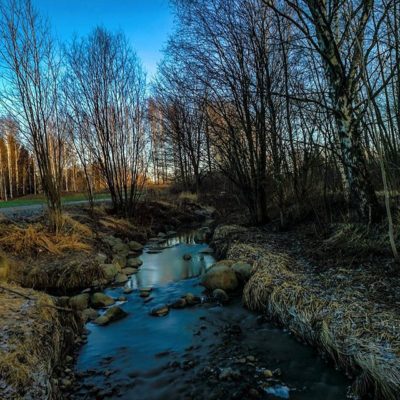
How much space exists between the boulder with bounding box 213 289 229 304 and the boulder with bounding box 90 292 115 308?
173 centimetres

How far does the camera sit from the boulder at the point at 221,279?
590 cm

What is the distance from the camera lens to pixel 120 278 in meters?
6.94

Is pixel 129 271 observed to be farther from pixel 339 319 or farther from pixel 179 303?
pixel 339 319

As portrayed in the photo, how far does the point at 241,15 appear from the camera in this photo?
8203 mm

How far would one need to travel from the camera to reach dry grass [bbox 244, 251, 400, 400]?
2916mm

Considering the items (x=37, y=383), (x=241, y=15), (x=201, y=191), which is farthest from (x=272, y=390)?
(x=201, y=191)

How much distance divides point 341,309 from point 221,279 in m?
2.48

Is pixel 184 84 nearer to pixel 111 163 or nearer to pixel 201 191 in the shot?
pixel 111 163

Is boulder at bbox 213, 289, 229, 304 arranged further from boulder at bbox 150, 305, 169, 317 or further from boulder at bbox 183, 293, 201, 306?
boulder at bbox 150, 305, 169, 317

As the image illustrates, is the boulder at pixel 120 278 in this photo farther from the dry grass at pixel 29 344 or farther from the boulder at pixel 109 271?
the dry grass at pixel 29 344

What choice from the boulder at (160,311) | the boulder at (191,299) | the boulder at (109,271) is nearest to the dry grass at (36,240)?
the boulder at (109,271)

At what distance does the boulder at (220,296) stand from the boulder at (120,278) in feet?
6.99

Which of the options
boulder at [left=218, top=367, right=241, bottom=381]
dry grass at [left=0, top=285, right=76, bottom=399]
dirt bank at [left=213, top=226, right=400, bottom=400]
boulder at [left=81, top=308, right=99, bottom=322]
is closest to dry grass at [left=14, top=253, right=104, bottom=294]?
boulder at [left=81, top=308, right=99, bottom=322]

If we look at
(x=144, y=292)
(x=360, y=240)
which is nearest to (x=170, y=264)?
(x=144, y=292)
